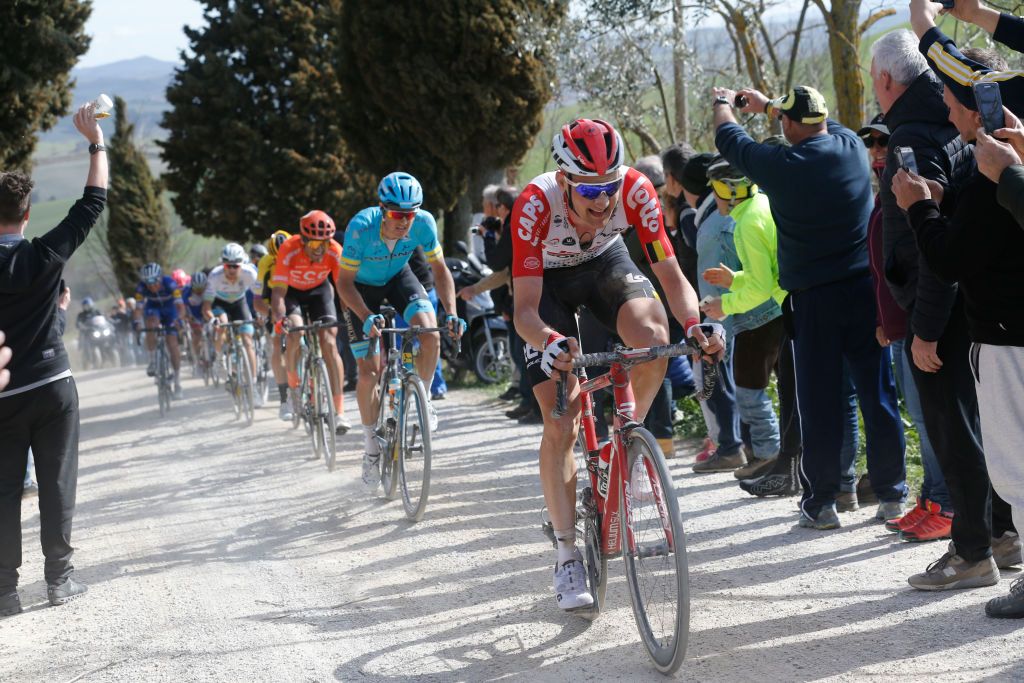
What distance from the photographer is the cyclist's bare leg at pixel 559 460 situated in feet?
17.0

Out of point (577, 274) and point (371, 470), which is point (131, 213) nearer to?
point (371, 470)

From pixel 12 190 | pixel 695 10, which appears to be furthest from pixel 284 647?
pixel 695 10

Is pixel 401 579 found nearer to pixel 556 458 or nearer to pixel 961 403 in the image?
A: pixel 556 458

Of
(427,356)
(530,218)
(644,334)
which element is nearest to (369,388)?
(427,356)

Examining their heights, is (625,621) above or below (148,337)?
below

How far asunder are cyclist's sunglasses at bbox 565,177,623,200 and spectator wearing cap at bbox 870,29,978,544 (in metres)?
1.27

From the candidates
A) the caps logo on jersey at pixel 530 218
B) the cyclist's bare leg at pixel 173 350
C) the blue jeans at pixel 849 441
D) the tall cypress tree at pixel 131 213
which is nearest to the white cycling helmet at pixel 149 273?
the cyclist's bare leg at pixel 173 350

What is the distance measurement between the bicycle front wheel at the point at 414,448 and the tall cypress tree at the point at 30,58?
14463 millimetres

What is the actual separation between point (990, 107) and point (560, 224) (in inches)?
80.2

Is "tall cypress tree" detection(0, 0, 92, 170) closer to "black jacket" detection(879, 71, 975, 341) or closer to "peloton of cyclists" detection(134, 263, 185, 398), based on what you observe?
"peloton of cyclists" detection(134, 263, 185, 398)

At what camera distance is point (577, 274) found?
5.59 metres

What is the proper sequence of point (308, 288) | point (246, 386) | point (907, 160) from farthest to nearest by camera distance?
point (246, 386)
point (308, 288)
point (907, 160)

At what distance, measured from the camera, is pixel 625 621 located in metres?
5.14

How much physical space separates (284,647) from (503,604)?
3.63ft
